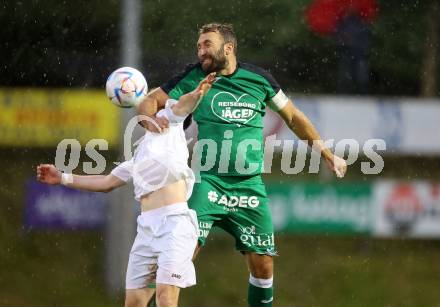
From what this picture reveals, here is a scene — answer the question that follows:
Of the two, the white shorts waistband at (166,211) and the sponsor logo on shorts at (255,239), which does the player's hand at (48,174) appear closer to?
the white shorts waistband at (166,211)

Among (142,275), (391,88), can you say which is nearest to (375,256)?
(391,88)

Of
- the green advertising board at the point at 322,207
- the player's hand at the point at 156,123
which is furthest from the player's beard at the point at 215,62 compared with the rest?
the green advertising board at the point at 322,207

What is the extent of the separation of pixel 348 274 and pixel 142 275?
5.09 metres

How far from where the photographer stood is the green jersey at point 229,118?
21.4ft

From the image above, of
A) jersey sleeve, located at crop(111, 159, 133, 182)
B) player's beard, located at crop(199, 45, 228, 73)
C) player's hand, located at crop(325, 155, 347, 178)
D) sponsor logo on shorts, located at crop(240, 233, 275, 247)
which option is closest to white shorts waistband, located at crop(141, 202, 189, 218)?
jersey sleeve, located at crop(111, 159, 133, 182)

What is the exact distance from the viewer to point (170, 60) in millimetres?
9594

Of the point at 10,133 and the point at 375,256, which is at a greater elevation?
the point at 10,133

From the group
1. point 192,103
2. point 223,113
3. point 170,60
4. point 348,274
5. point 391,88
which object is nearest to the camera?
point 192,103

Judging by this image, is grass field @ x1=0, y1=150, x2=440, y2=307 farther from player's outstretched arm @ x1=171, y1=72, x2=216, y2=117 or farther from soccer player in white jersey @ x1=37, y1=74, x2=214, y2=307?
player's outstretched arm @ x1=171, y1=72, x2=216, y2=117

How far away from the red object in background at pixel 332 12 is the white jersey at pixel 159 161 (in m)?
4.91

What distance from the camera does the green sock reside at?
684 centimetres

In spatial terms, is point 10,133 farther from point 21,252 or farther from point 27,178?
point 21,252

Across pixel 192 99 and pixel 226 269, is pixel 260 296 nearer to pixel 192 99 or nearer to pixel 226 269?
pixel 192 99

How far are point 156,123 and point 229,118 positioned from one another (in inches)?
29.1
